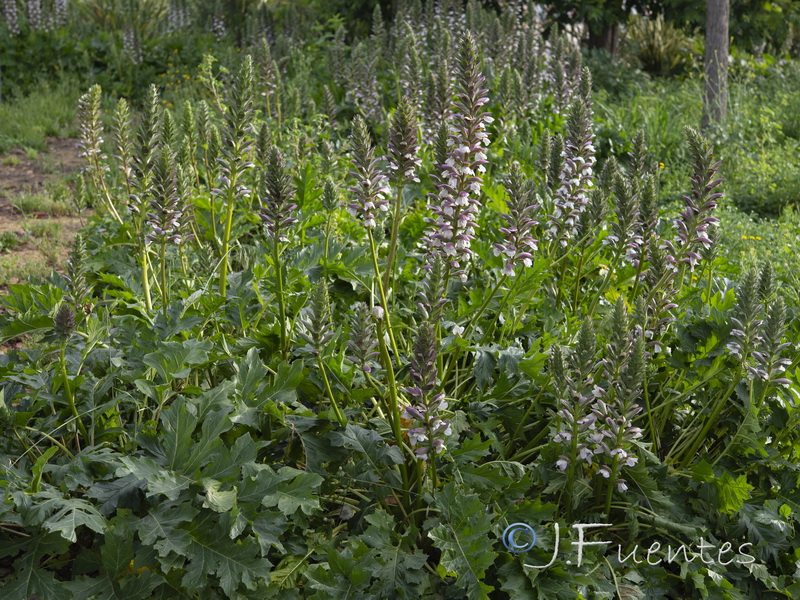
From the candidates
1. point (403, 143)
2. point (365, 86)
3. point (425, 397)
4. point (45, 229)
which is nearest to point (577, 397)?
point (425, 397)

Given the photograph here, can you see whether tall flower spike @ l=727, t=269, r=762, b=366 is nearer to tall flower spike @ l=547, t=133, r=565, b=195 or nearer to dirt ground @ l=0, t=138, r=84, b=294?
tall flower spike @ l=547, t=133, r=565, b=195

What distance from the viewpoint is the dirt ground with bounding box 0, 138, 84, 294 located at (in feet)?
18.0

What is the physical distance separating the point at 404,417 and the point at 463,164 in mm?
1063

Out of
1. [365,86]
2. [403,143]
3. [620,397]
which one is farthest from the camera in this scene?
[365,86]

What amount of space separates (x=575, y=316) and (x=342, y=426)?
136 cm

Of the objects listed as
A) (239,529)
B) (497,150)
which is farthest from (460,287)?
(497,150)

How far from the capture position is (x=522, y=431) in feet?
10.9

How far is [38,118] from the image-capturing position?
32.3ft

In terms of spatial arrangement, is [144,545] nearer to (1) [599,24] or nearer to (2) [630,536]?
(2) [630,536]

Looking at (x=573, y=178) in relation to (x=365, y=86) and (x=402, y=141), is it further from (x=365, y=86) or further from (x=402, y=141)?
(x=365, y=86)

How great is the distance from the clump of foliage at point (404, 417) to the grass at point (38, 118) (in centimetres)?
646

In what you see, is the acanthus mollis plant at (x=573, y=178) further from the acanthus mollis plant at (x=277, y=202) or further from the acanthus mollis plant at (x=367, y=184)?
the acanthus mollis plant at (x=277, y=202)

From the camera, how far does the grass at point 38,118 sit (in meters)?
9.20

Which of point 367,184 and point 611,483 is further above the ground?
point 367,184
